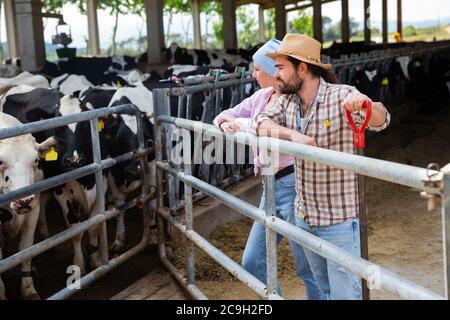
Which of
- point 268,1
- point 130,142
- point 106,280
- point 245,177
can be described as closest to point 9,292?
point 106,280

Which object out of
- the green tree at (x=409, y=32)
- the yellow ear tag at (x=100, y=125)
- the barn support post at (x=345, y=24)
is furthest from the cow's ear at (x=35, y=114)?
the green tree at (x=409, y=32)

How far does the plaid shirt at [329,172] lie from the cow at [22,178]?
6.06ft

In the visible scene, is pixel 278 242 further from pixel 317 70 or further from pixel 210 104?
pixel 210 104

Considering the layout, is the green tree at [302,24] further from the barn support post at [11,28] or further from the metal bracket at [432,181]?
the metal bracket at [432,181]

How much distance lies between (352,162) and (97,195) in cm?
258

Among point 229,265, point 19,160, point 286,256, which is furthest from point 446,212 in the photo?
point 286,256

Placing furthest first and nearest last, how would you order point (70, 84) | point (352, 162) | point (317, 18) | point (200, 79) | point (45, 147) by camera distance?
point (317, 18) → point (70, 84) → point (200, 79) → point (45, 147) → point (352, 162)

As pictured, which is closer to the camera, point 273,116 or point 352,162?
point 352,162

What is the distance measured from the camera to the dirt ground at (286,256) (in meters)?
4.45

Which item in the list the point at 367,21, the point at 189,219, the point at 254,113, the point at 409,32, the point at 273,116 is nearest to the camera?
the point at 273,116

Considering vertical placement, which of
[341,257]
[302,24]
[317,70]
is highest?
[302,24]

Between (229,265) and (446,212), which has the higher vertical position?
(446,212)

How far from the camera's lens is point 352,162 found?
2062 mm
